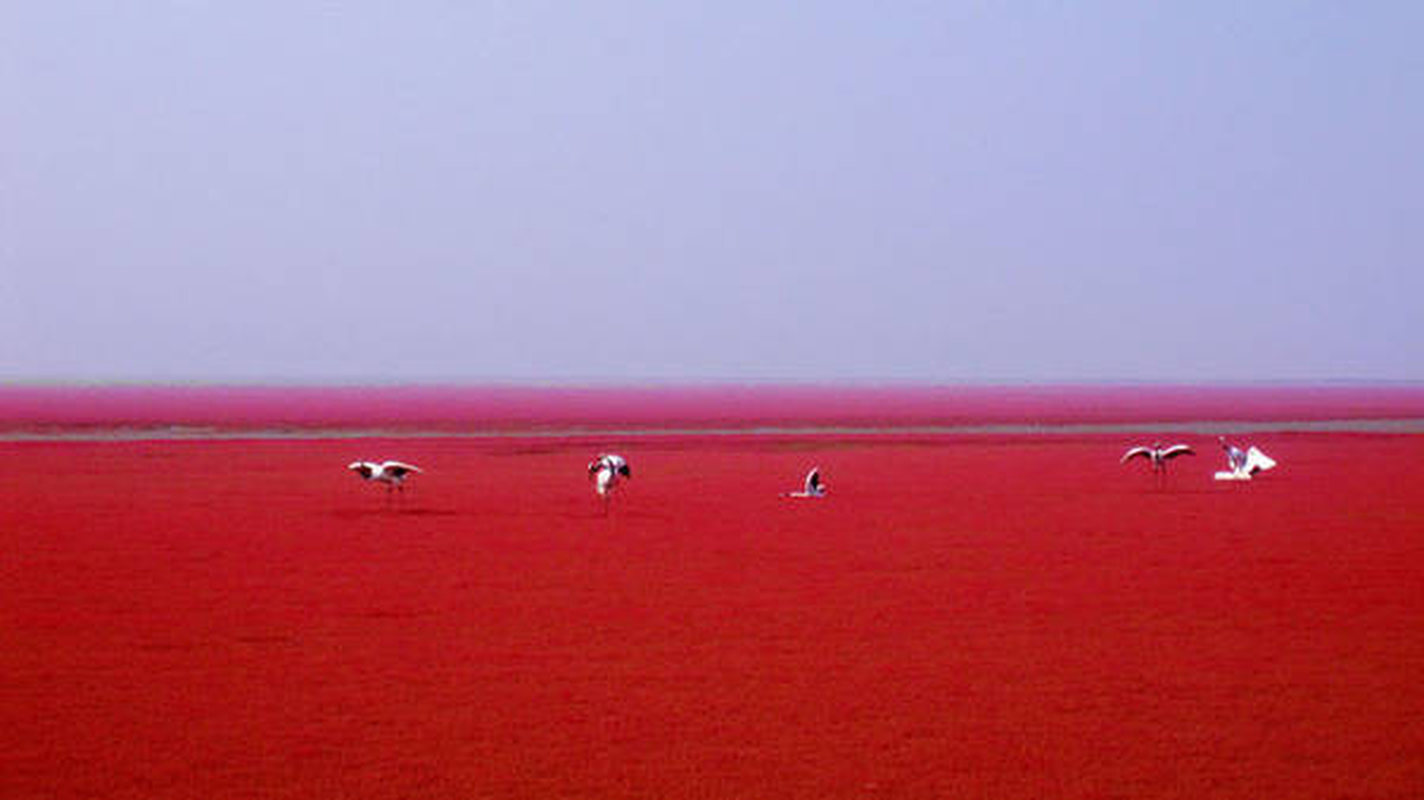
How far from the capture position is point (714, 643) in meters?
11.4

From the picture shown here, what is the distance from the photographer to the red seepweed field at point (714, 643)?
26.6ft

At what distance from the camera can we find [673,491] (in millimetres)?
26188

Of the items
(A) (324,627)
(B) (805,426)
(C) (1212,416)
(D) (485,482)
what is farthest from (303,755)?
(C) (1212,416)

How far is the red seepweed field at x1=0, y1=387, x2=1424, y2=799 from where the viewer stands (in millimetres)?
8102

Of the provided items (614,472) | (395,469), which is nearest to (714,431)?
(614,472)

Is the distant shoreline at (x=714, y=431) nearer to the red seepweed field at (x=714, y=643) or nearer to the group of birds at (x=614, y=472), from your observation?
the group of birds at (x=614, y=472)

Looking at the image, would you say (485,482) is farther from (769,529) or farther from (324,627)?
(324,627)

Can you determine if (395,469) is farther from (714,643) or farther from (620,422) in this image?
(620,422)

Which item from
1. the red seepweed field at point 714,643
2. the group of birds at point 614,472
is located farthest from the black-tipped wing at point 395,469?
the red seepweed field at point 714,643

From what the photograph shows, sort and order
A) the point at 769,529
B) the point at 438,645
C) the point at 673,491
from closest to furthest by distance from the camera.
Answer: the point at 438,645 < the point at 769,529 < the point at 673,491

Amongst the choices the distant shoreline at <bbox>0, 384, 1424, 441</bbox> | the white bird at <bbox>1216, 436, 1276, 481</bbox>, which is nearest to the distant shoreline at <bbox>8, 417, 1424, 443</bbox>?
the distant shoreline at <bbox>0, 384, 1424, 441</bbox>

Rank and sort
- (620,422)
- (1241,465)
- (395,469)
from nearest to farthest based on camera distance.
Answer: (395,469) → (1241,465) → (620,422)

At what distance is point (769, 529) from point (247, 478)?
12893 mm

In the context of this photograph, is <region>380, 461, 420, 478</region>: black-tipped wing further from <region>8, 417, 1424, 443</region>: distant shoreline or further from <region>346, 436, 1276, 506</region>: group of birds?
<region>8, 417, 1424, 443</region>: distant shoreline
